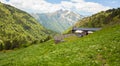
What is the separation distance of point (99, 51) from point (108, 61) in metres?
5.56

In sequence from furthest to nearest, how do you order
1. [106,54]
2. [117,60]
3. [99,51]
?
[99,51]
[106,54]
[117,60]

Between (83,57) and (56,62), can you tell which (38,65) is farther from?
(83,57)

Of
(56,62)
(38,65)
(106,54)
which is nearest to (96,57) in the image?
(106,54)

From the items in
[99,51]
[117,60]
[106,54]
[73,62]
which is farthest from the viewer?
[99,51]

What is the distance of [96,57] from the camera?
29984 millimetres

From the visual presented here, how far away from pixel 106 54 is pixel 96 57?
1627 millimetres

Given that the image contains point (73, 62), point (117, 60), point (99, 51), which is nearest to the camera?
point (117, 60)

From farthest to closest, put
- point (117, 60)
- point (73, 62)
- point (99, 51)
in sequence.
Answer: point (99, 51) → point (73, 62) → point (117, 60)

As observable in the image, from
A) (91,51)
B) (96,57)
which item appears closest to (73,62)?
(96,57)

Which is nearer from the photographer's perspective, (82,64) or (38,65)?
(82,64)

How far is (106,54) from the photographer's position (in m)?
30.3

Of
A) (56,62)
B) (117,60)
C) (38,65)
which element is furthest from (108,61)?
(38,65)

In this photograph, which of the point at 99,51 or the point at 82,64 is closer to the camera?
the point at 82,64

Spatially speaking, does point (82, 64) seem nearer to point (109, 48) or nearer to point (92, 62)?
point (92, 62)
